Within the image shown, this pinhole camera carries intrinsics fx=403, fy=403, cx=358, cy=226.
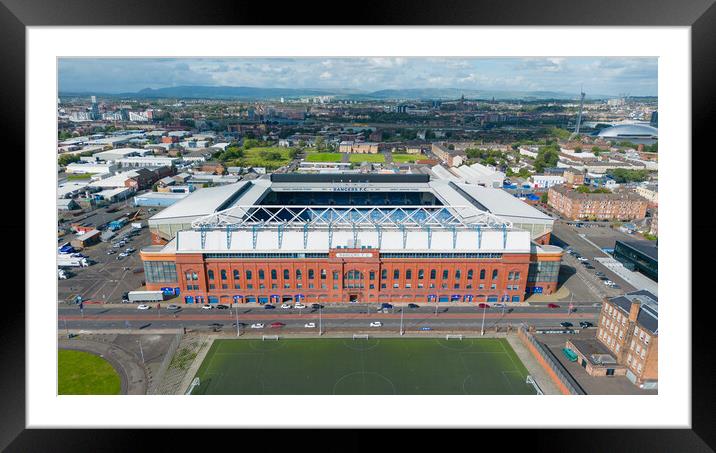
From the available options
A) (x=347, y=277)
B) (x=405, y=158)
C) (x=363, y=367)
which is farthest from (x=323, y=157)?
(x=363, y=367)

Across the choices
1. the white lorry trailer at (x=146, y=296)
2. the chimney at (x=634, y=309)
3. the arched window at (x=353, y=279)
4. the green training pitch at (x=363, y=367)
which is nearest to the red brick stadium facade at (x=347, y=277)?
the arched window at (x=353, y=279)

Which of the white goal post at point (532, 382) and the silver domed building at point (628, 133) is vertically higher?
the silver domed building at point (628, 133)

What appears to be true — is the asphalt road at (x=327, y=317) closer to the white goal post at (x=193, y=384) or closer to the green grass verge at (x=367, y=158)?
the white goal post at (x=193, y=384)

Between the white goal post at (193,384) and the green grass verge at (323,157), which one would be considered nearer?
the white goal post at (193,384)

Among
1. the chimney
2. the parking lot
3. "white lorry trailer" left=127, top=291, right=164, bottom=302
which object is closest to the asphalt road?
"white lorry trailer" left=127, top=291, right=164, bottom=302

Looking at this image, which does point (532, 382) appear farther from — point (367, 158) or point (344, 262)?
point (367, 158)
